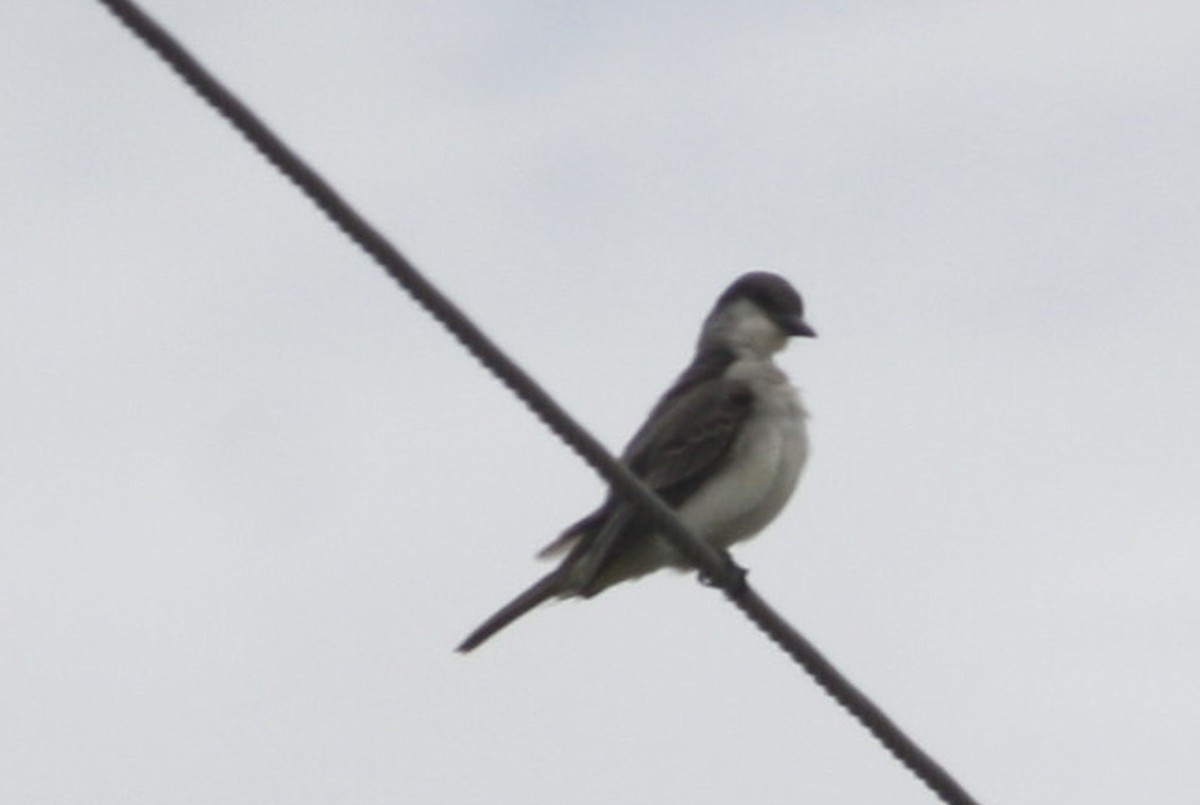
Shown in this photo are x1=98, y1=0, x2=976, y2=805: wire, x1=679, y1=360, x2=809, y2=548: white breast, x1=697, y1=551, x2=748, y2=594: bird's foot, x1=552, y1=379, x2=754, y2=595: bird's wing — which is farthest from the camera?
x1=679, y1=360, x2=809, y2=548: white breast

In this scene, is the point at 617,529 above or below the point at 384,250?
above

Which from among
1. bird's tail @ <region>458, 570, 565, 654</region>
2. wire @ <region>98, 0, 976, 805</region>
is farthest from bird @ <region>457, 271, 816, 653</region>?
wire @ <region>98, 0, 976, 805</region>

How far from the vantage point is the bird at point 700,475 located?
390 inches

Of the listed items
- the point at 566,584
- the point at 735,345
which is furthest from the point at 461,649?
the point at 735,345

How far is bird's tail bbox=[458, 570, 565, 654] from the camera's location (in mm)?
9641

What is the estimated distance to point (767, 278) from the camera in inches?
455

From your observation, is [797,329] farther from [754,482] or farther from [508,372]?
[508,372]

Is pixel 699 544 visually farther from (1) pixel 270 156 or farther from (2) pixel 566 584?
(2) pixel 566 584

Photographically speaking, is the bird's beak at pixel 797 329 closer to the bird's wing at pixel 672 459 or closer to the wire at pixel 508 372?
the bird's wing at pixel 672 459

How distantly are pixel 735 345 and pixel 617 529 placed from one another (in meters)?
1.53

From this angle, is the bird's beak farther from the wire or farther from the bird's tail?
the wire

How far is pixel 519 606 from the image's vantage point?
9.84 meters

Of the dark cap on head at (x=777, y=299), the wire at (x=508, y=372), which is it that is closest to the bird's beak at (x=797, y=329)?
the dark cap on head at (x=777, y=299)

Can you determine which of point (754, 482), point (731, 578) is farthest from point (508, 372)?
point (754, 482)
